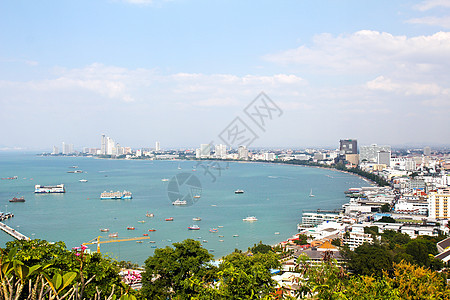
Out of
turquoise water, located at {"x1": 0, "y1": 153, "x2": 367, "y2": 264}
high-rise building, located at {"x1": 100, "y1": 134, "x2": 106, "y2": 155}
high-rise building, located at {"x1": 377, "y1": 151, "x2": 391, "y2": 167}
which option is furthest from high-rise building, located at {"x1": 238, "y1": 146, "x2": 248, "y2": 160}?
turquoise water, located at {"x1": 0, "y1": 153, "x2": 367, "y2": 264}

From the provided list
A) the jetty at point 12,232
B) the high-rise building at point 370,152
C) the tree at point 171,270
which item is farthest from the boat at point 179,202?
the high-rise building at point 370,152

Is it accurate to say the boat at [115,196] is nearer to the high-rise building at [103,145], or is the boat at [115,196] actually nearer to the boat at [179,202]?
the boat at [179,202]

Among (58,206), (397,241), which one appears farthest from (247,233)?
(58,206)

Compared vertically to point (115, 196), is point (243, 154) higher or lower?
higher

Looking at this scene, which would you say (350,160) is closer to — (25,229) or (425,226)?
A: (425,226)

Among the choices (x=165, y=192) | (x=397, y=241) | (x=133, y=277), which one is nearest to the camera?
(x=133, y=277)

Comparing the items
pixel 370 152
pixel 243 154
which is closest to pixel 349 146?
pixel 370 152

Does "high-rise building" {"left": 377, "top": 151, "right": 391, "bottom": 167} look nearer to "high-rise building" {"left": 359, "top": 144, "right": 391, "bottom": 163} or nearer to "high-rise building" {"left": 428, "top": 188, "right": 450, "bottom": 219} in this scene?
"high-rise building" {"left": 359, "top": 144, "right": 391, "bottom": 163}

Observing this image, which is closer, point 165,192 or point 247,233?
point 247,233

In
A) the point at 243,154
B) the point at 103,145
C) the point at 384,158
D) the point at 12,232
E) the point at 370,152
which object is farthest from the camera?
the point at 103,145

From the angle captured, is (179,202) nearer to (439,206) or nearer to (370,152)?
(439,206)

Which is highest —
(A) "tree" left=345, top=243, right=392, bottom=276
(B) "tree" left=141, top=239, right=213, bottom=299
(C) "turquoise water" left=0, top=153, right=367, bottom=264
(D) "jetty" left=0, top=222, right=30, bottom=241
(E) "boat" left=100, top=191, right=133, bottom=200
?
(B) "tree" left=141, top=239, right=213, bottom=299
